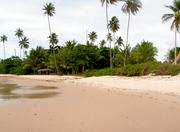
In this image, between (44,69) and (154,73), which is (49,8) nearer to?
(44,69)

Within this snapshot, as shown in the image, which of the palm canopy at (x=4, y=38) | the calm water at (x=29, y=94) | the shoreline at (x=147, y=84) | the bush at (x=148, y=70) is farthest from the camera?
the palm canopy at (x=4, y=38)

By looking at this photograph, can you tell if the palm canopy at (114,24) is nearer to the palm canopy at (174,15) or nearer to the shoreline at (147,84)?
the palm canopy at (174,15)

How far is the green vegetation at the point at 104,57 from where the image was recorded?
46719 millimetres

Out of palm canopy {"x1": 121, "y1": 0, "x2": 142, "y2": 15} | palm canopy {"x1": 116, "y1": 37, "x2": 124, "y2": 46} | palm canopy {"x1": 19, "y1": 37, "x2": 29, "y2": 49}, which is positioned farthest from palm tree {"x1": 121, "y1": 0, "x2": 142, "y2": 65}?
palm canopy {"x1": 19, "y1": 37, "x2": 29, "y2": 49}

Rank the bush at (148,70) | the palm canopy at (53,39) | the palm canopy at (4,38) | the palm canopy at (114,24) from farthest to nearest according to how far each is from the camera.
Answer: the palm canopy at (4,38), the palm canopy at (53,39), the palm canopy at (114,24), the bush at (148,70)

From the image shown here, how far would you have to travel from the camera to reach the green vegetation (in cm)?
4672

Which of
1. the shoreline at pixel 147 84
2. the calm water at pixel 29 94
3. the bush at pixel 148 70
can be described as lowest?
the calm water at pixel 29 94

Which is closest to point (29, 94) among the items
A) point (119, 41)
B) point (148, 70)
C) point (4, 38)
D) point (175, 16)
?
point (148, 70)

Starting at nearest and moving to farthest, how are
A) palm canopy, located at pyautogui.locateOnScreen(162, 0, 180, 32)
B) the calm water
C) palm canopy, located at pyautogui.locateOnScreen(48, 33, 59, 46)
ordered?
the calm water
palm canopy, located at pyautogui.locateOnScreen(162, 0, 180, 32)
palm canopy, located at pyautogui.locateOnScreen(48, 33, 59, 46)

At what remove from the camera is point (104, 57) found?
78.2m

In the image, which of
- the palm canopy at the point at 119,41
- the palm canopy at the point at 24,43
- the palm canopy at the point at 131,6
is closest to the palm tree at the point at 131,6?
the palm canopy at the point at 131,6

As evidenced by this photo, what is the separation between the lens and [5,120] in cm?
1152

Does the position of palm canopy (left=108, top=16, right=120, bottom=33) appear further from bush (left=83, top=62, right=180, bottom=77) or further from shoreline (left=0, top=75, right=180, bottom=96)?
shoreline (left=0, top=75, right=180, bottom=96)

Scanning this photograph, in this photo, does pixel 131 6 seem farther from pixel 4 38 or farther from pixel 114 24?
pixel 4 38
